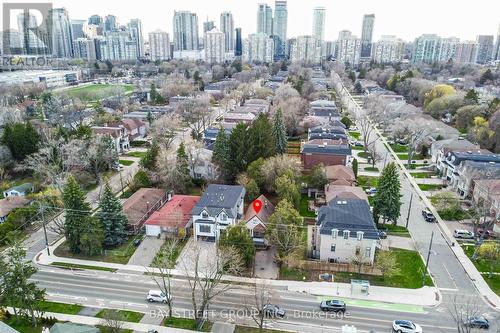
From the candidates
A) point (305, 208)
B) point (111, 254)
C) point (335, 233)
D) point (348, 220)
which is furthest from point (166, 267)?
point (305, 208)

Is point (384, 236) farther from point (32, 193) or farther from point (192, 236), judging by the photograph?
point (32, 193)

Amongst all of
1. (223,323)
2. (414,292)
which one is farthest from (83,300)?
(414,292)

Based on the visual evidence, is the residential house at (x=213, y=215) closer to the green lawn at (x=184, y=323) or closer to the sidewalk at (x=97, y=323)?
the green lawn at (x=184, y=323)

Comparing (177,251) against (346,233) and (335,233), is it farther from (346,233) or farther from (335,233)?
(346,233)

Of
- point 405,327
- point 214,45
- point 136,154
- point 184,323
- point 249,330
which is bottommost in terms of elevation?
point 184,323

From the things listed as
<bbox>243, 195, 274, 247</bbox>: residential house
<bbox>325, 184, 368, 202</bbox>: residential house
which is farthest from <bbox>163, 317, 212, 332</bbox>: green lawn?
<bbox>325, 184, 368, 202</bbox>: residential house

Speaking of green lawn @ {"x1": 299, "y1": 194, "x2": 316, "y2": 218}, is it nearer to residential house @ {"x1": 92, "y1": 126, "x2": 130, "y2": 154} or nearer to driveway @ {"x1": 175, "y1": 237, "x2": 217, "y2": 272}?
driveway @ {"x1": 175, "y1": 237, "x2": 217, "y2": 272}
